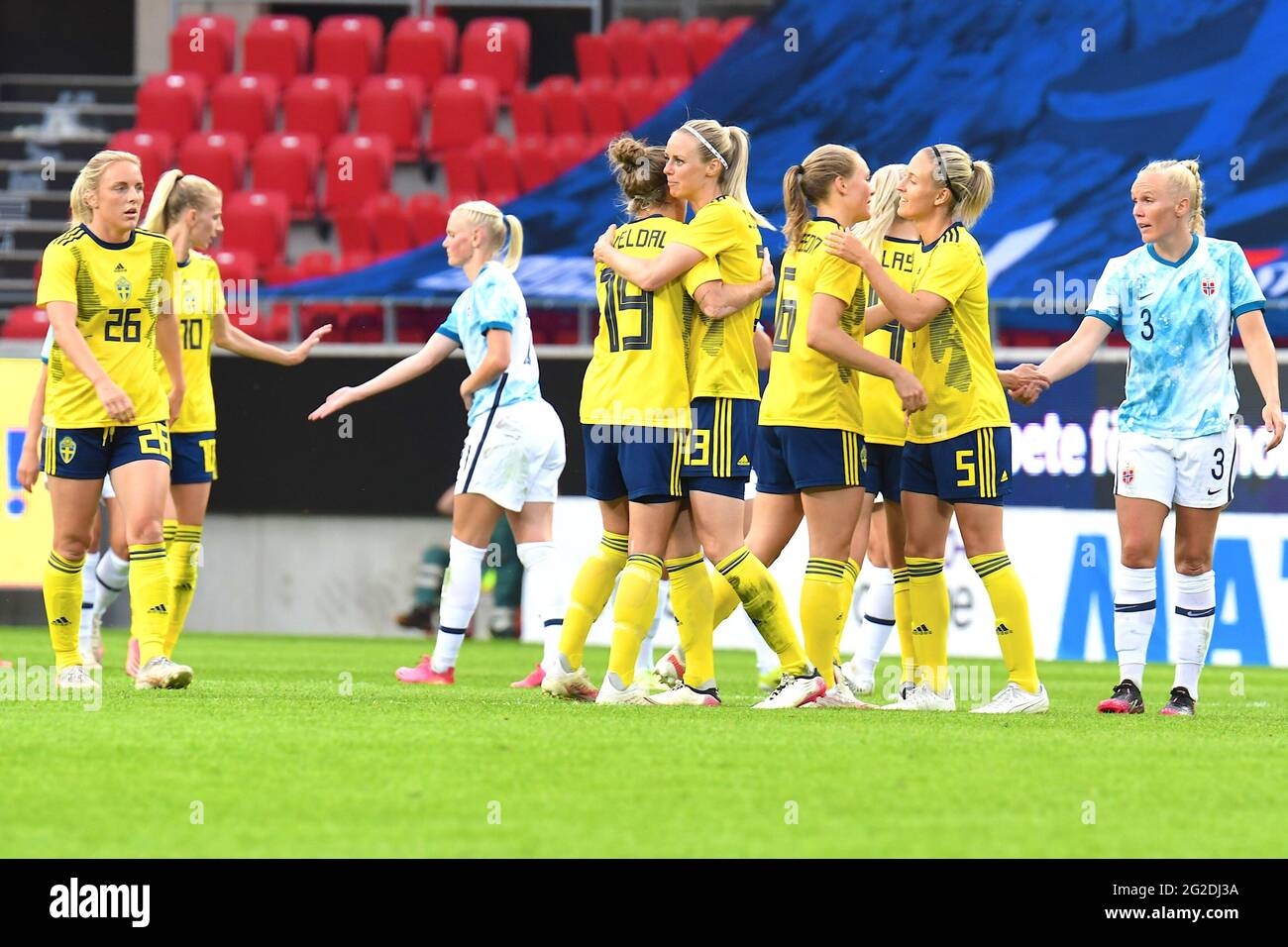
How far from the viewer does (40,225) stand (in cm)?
1877

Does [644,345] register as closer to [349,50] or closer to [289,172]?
[289,172]

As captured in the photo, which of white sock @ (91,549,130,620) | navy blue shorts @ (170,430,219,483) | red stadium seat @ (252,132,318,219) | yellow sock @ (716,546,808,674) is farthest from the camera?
red stadium seat @ (252,132,318,219)

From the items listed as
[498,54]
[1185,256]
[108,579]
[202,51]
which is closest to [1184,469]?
[1185,256]

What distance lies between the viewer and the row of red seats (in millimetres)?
20344

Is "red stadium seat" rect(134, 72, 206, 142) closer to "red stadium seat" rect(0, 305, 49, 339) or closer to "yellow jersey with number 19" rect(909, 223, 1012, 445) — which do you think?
"red stadium seat" rect(0, 305, 49, 339)

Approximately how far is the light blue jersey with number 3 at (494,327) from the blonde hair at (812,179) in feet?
5.70

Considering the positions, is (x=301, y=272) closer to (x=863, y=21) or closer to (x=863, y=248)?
(x=863, y=21)

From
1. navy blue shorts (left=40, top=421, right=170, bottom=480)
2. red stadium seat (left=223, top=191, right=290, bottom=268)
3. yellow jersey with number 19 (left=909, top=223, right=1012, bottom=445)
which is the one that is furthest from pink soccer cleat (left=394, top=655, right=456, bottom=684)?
red stadium seat (left=223, top=191, right=290, bottom=268)

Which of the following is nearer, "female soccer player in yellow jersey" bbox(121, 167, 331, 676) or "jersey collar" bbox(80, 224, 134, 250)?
"jersey collar" bbox(80, 224, 134, 250)

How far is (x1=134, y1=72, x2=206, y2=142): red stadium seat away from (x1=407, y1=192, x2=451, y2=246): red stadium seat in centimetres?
331

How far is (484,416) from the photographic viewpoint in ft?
28.7

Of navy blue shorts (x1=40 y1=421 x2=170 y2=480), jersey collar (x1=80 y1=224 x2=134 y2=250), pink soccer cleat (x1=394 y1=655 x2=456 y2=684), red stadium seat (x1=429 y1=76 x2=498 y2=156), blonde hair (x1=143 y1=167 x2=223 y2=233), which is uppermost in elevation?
red stadium seat (x1=429 y1=76 x2=498 y2=156)

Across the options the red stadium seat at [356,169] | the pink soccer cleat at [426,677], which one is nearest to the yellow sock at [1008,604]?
the pink soccer cleat at [426,677]

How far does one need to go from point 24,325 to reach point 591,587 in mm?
10825
